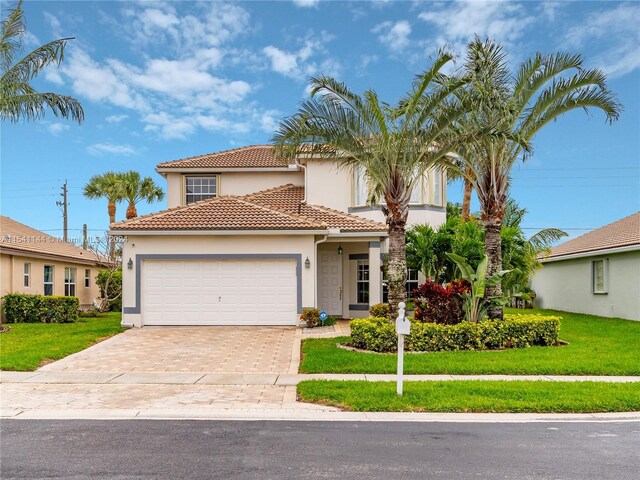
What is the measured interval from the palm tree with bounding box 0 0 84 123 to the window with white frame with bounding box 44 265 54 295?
10412 mm

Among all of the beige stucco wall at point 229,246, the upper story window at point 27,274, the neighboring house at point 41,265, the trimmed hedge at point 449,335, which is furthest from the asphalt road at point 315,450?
the upper story window at point 27,274

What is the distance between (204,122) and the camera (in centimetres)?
2295

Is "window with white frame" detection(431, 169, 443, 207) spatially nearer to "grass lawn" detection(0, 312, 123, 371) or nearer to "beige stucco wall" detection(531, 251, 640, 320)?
"beige stucco wall" detection(531, 251, 640, 320)

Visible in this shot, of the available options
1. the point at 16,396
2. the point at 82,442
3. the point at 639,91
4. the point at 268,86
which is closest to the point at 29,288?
the point at 268,86

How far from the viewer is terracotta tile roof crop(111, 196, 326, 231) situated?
53.9 ft

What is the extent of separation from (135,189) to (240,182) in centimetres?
963

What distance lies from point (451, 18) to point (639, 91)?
23.1 ft

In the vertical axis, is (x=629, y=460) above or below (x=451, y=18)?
below

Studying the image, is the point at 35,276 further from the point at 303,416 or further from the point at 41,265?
the point at 303,416

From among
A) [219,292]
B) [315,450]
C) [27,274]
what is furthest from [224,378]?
[27,274]

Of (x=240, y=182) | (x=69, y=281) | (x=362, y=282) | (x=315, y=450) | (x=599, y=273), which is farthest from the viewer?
(x=69, y=281)

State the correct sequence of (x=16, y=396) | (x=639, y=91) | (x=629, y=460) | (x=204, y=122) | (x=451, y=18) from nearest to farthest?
1. (x=629, y=460)
2. (x=16, y=396)
3. (x=451, y=18)
4. (x=639, y=91)
5. (x=204, y=122)

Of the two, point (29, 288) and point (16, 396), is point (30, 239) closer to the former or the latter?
point (29, 288)

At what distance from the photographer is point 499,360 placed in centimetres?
1062
